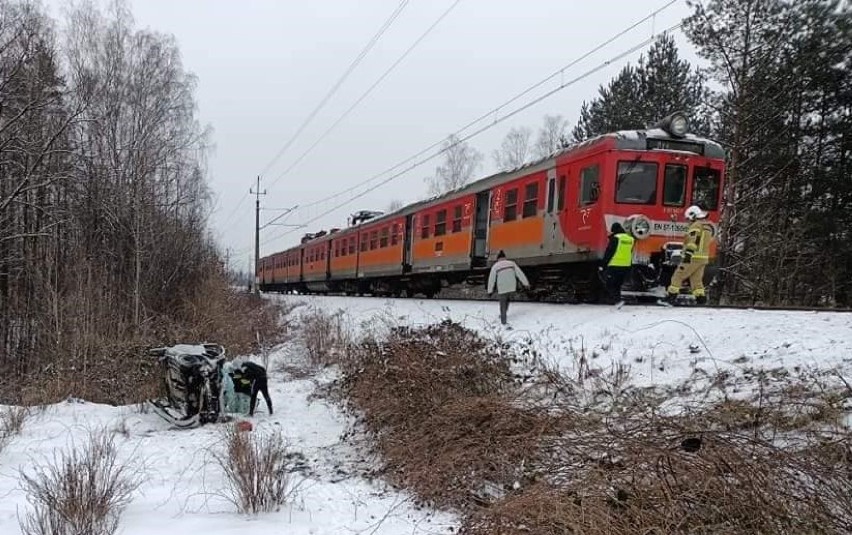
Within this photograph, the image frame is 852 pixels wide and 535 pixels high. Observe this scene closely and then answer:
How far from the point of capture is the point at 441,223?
1573 centimetres

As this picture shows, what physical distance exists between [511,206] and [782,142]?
12.6 meters

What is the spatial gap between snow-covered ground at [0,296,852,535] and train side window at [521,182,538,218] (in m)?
2.46

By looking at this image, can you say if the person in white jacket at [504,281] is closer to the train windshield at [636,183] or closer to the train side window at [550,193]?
the train side window at [550,193]

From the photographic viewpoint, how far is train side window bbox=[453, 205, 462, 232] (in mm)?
14640

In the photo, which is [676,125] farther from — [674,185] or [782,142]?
[782,142]

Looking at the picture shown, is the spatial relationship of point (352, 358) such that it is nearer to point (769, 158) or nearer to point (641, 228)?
point (641, 228)

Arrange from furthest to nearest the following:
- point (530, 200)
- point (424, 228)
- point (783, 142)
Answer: point (783, 142) < point (424, 228) < point (530, 200)

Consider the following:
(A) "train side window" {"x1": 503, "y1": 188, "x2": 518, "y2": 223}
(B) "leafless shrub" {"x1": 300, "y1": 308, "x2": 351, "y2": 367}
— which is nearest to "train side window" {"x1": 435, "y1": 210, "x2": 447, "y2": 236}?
(A) "train side window" {"x1": 503, "y1": 188, "x2": 518, "y2": 223}

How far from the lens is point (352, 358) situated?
30.6ft

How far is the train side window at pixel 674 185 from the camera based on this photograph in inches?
385

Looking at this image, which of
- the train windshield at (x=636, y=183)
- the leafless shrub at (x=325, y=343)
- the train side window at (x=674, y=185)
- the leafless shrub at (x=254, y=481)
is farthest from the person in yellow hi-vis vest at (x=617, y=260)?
the leafless shrub at (x=254, y=481)

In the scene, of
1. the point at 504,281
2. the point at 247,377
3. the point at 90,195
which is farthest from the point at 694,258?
the point at 90,195

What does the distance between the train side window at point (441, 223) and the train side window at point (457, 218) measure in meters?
0.58

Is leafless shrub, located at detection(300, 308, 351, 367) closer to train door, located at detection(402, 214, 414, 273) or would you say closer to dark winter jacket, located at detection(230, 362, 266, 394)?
dark winter jacket, located at detection(230, 362, 266, 394)
